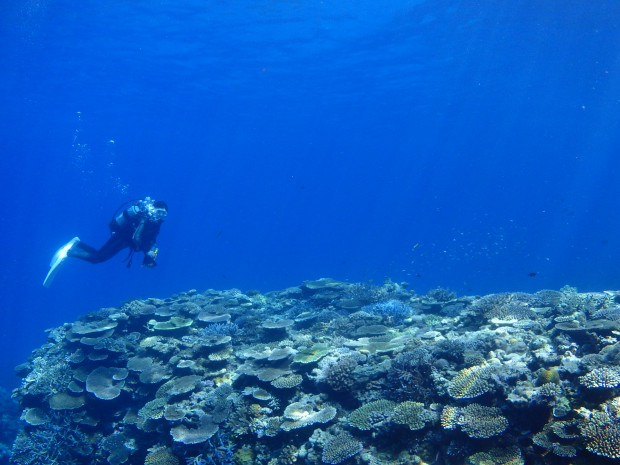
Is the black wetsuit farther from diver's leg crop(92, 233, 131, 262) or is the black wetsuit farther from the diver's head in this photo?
the diver's head

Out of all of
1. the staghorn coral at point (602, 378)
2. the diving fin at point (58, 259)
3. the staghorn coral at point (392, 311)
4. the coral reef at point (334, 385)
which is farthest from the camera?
the diving fin at point (58, 259)

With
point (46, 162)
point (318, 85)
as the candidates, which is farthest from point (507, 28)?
point (46, 162)

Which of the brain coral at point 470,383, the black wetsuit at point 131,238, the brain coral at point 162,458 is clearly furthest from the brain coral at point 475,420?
the black wetsuit at point 131,238

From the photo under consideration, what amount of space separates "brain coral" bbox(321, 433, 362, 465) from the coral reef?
0.02 m

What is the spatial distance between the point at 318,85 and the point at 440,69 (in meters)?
13.0

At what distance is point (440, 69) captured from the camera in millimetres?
38688

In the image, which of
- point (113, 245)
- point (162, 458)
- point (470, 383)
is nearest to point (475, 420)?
point (470, 383)

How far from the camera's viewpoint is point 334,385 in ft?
22.1

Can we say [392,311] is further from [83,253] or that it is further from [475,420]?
[83,253]

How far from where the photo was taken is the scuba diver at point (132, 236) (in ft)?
38.2

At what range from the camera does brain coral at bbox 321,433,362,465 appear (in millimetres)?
5414

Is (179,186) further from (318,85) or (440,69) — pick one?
(440,69)

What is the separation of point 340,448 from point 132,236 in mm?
9682

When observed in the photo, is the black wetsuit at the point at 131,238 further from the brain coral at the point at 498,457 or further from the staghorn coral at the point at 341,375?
the brain coral at the point at 498,457
